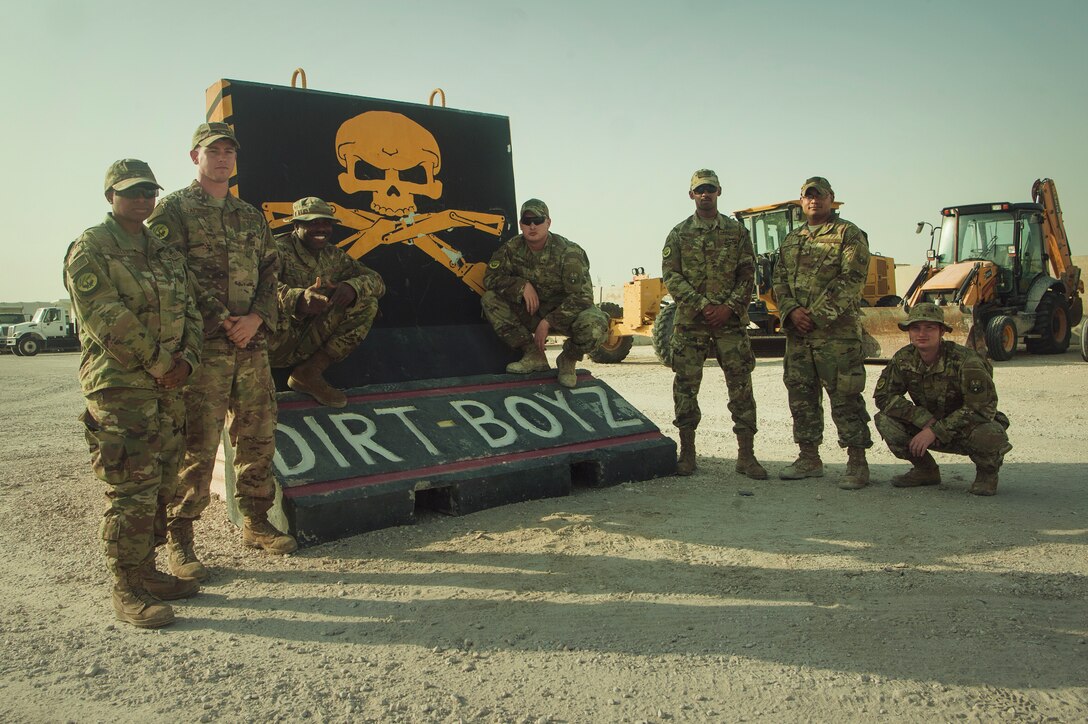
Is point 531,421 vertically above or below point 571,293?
below

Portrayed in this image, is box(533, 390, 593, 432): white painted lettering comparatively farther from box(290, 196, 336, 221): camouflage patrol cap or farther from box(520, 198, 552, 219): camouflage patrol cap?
box(290, 196, 336, 221): camouflage patrol cap

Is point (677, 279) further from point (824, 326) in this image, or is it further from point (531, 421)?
point (531, 421)

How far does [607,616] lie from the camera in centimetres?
343

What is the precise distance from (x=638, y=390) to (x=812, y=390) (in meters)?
6.33

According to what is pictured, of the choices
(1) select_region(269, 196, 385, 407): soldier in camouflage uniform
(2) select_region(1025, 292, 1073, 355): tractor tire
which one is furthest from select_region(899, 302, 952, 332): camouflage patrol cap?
(2) select_region(1025, 292, 1073, 355): tractor tire

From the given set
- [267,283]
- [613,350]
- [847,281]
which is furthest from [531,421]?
[613,350]

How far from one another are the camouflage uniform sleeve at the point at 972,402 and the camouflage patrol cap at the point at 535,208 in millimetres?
3036

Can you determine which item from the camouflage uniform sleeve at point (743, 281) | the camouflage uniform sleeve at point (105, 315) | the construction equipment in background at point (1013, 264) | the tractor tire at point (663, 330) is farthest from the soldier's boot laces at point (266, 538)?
the construction equipment in background at point (1013, 264)

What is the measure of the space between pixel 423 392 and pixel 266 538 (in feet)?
5.28

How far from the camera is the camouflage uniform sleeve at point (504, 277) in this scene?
20.8 ft

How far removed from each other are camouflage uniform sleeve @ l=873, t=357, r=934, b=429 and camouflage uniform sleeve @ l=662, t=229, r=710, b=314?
51.8 inches

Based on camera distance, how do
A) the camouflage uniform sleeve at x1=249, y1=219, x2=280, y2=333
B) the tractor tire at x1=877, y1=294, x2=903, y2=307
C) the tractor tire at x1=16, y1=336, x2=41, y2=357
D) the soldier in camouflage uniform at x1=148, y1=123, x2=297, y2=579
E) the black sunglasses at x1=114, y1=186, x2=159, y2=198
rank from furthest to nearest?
the tractor tire at x1=16, y1=336, x2=41, y2=357 → the tractor tire at x1=877, y1=294, x2=903, y2=307 → the camouflage uniform sleeve at x1=249, y1=219, x2=280, y2=333 → the soldier in camouflage uniform at x1=148, y1=123, x2=297, y2=579 → the black sunglasses at x1=114, y1=186, x2=159, y2=198

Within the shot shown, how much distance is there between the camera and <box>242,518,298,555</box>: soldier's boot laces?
4438mm

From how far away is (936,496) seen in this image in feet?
17.8
